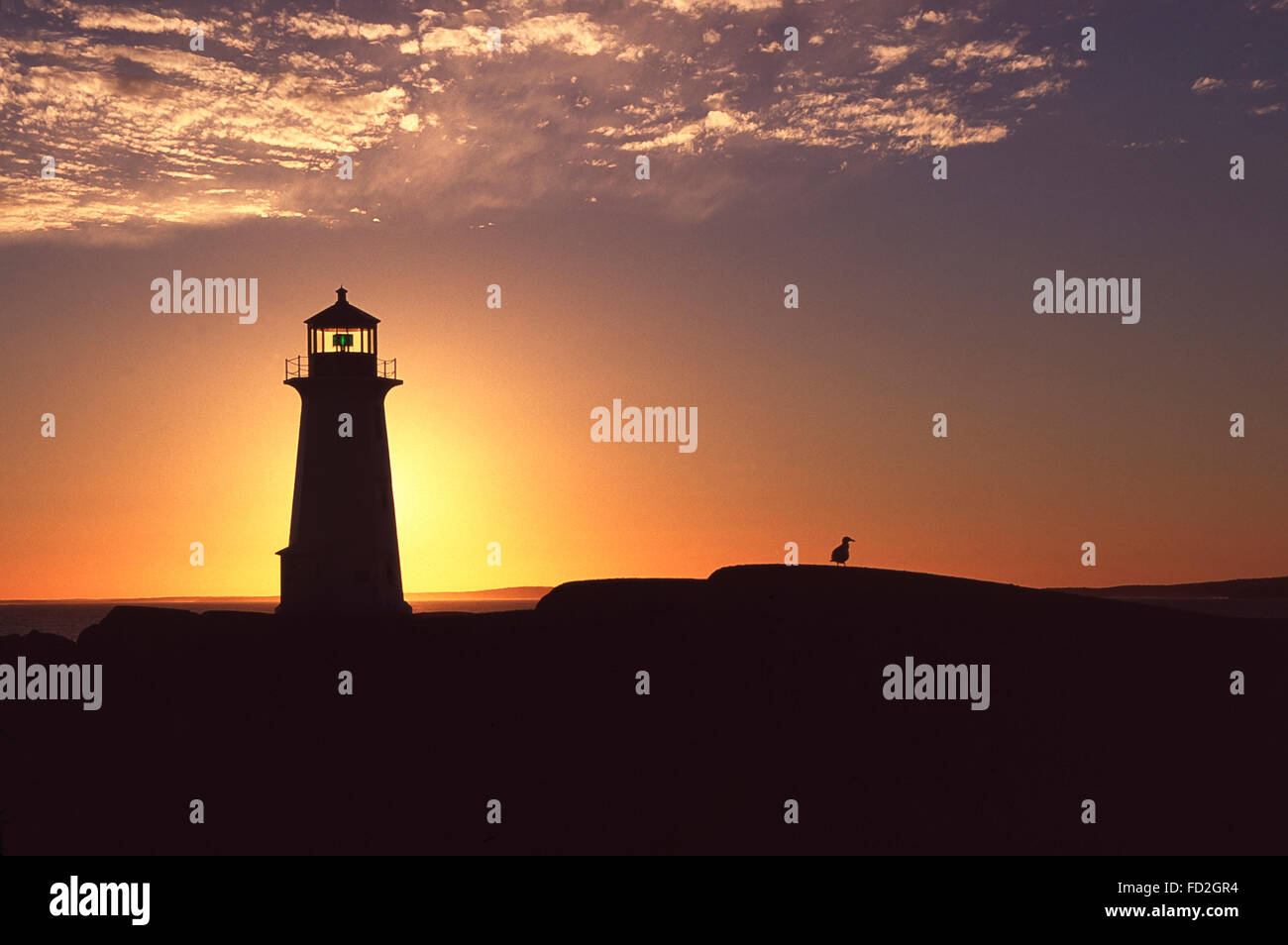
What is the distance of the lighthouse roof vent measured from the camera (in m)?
39.6

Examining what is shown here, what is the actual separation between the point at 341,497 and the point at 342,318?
613 centimetres

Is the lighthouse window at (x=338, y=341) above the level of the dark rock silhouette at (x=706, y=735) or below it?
above

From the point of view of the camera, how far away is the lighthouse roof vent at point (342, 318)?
39.6m

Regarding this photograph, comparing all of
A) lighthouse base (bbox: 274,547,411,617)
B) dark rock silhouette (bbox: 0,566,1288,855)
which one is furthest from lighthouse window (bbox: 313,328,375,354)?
dark rock silhouette (bbox: 0,566,1288,855)

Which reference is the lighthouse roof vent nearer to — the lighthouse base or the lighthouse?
the lighthouse

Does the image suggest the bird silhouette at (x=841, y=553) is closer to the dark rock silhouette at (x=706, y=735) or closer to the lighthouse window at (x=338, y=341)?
the dark rock silhouette at (x=706, y=735)

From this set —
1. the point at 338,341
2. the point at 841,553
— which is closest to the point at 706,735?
the point at 841,553

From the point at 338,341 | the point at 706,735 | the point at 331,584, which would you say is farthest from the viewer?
the point at 338,341

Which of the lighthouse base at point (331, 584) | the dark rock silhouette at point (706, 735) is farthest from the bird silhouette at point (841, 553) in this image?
the lighthouse base at point (331, 584)

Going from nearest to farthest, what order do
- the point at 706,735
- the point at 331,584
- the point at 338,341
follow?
1. the point at 706,735
2. the point at 331,584
3. the point at 338,341

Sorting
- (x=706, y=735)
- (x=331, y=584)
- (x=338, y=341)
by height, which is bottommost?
(x=706, y=735)

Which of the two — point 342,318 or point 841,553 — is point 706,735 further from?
point 342,318

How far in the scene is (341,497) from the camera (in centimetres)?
3844

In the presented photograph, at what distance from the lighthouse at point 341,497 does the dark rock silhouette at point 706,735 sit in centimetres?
703
